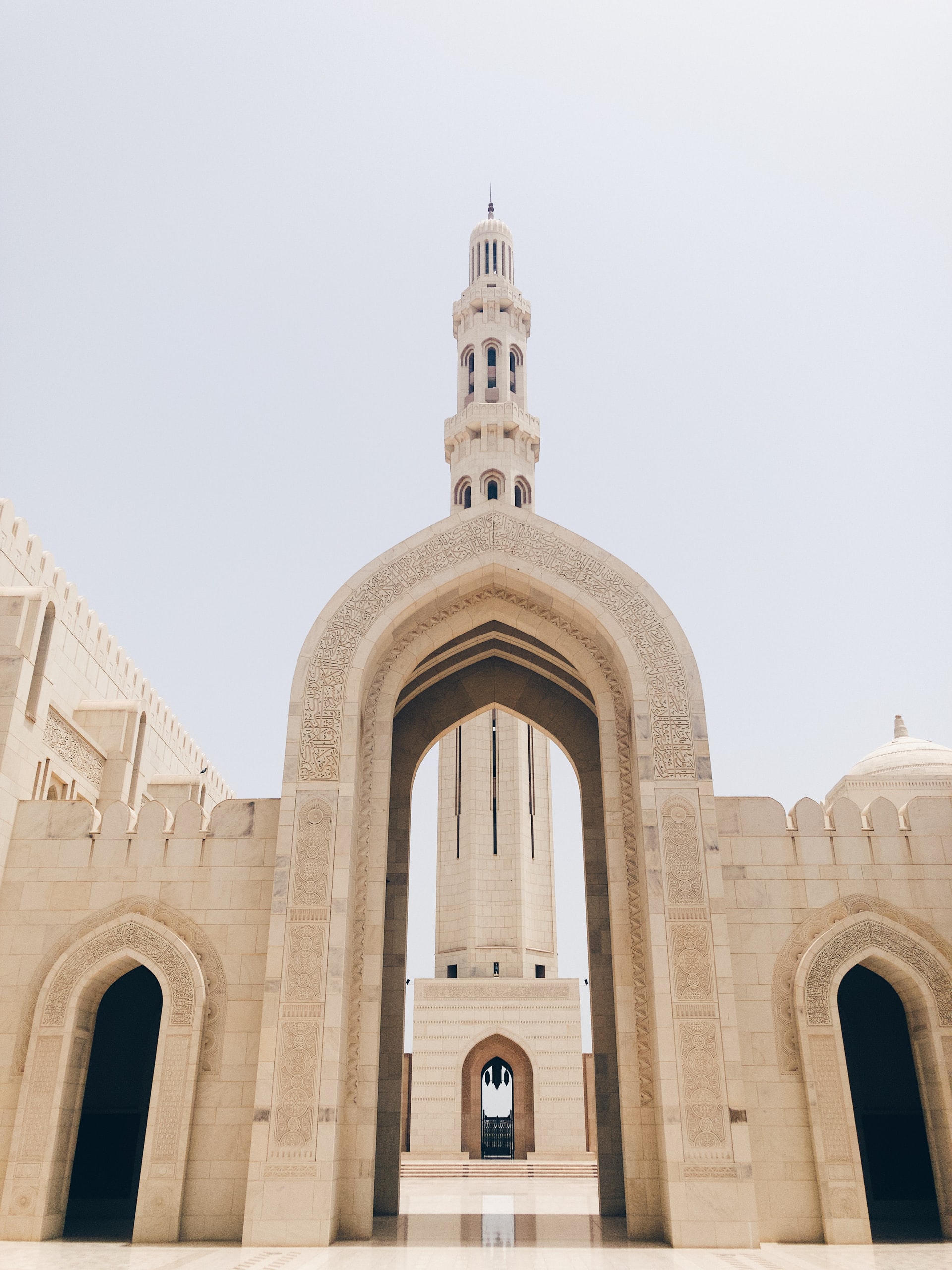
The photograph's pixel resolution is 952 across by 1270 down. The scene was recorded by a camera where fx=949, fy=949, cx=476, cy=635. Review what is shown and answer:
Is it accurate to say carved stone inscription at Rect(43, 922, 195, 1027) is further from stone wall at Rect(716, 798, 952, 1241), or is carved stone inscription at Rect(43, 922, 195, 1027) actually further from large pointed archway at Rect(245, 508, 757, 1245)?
stone wall at Rect(716, 798, 952, 1241)

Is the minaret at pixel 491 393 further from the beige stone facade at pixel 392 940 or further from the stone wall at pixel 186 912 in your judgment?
the stone wall at pixel 186 912

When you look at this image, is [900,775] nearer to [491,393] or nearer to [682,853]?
[682,853]

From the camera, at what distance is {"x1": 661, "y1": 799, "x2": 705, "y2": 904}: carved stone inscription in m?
10.3

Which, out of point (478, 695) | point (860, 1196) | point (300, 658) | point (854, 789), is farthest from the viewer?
point (854, 789)

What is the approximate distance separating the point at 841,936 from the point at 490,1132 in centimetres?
1994

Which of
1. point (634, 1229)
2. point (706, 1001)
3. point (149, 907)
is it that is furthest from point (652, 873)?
point (149, 907)

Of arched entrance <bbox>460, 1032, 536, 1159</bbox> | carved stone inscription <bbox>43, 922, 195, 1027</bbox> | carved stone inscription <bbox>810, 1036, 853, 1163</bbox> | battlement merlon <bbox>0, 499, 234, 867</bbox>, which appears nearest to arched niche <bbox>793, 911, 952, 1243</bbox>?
carved stone inscription <bbox>810, 1036, 853, 1163</bbox>

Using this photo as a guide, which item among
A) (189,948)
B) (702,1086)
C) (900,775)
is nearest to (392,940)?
(189,948)

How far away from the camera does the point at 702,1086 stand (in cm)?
959

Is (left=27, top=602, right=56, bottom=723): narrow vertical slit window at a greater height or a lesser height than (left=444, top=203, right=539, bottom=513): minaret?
lesser

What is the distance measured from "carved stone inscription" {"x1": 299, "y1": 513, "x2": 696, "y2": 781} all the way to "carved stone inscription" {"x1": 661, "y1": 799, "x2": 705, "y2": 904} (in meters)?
0.41

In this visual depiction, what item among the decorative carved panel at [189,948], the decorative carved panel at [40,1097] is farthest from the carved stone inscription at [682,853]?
the decorative carved panel at [40,1097]

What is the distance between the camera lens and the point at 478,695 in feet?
48.3

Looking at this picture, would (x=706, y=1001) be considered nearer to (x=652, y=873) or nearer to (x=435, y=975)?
(x=652, y=873)
